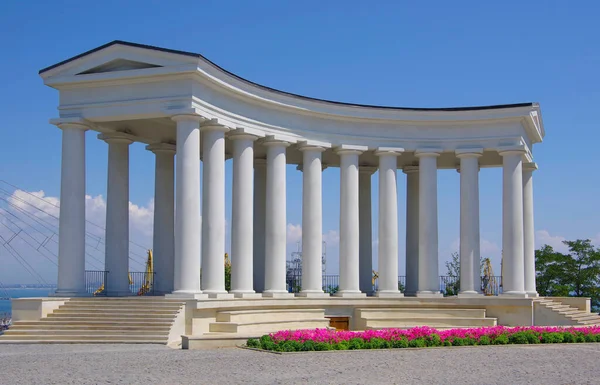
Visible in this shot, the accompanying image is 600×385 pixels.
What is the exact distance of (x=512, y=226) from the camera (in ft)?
265

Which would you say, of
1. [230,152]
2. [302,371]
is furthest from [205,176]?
[302,371]

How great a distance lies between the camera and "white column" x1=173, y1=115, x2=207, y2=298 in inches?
2544

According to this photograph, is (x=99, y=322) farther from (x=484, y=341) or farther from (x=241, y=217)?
(x=484, y=341)

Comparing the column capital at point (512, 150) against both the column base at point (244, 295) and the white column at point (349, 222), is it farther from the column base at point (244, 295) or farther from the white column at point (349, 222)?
the column base at point (244, 295)

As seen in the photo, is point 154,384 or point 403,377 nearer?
point 154,384

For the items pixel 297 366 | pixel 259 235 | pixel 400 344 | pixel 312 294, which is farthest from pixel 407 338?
pixel 259 235

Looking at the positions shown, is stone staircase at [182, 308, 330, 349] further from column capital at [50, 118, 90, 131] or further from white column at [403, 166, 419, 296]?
white column at [403, 166, 419, 296]

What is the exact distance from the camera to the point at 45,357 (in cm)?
4816

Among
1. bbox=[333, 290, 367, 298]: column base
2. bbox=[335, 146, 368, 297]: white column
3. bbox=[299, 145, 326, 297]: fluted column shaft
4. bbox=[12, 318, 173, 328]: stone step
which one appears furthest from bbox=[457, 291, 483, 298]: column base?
bbox=[12, 318, 173, 328]: stone step

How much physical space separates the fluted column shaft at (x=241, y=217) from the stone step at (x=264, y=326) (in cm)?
518

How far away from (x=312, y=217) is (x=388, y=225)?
8.16 metres

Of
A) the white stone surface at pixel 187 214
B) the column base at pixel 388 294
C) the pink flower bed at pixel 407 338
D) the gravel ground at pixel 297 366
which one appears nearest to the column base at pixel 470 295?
the column base at pixel 388 294

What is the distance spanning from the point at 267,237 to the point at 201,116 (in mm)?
15567

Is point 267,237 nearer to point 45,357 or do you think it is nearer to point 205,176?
point 205,176
